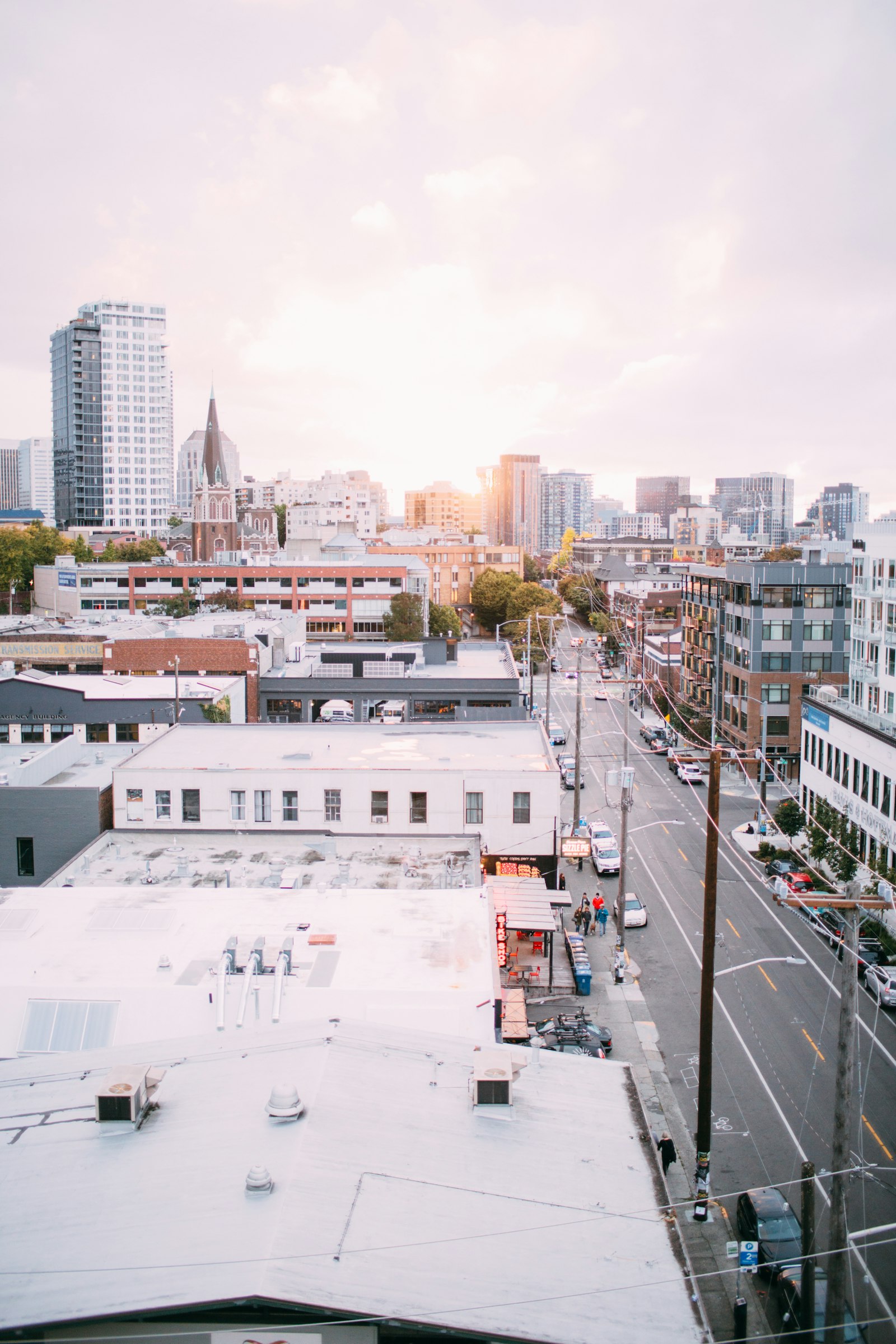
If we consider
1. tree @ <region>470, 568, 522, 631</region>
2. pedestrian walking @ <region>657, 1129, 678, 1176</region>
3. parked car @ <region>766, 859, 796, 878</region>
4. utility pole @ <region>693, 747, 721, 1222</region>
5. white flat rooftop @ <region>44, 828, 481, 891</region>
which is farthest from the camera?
tree @ <region>470, 568, 522, 631</region>

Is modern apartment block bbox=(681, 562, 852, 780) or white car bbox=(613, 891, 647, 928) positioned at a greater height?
modern apartment block bbox=(681, 562, 852, 780)

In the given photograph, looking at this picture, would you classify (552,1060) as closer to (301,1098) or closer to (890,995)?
(301,1098)

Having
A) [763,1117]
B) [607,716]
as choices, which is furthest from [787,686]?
[763,1117]

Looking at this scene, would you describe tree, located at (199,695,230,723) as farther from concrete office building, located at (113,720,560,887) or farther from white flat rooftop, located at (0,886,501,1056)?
white flat rooftop, located at (0,886,501,1056)

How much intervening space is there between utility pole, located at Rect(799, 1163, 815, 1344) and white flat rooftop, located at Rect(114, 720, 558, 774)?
877 inches

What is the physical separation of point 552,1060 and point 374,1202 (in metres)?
5.77

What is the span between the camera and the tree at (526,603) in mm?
129750

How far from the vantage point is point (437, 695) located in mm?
64188

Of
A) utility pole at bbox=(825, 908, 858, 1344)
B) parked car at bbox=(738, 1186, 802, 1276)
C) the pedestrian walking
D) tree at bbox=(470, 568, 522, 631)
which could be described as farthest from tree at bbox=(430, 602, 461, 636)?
utility pole at bbox=(825, 908, 858, 1344)

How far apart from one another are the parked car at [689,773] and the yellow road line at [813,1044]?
36.8 metres

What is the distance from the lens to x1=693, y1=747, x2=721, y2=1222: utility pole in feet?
71.8

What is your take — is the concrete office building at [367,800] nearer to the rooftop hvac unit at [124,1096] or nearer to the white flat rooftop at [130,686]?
the white flat rooftop at [130,686]

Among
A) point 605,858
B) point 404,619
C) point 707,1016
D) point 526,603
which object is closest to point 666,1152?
point 707,1016

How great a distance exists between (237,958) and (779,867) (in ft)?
106
